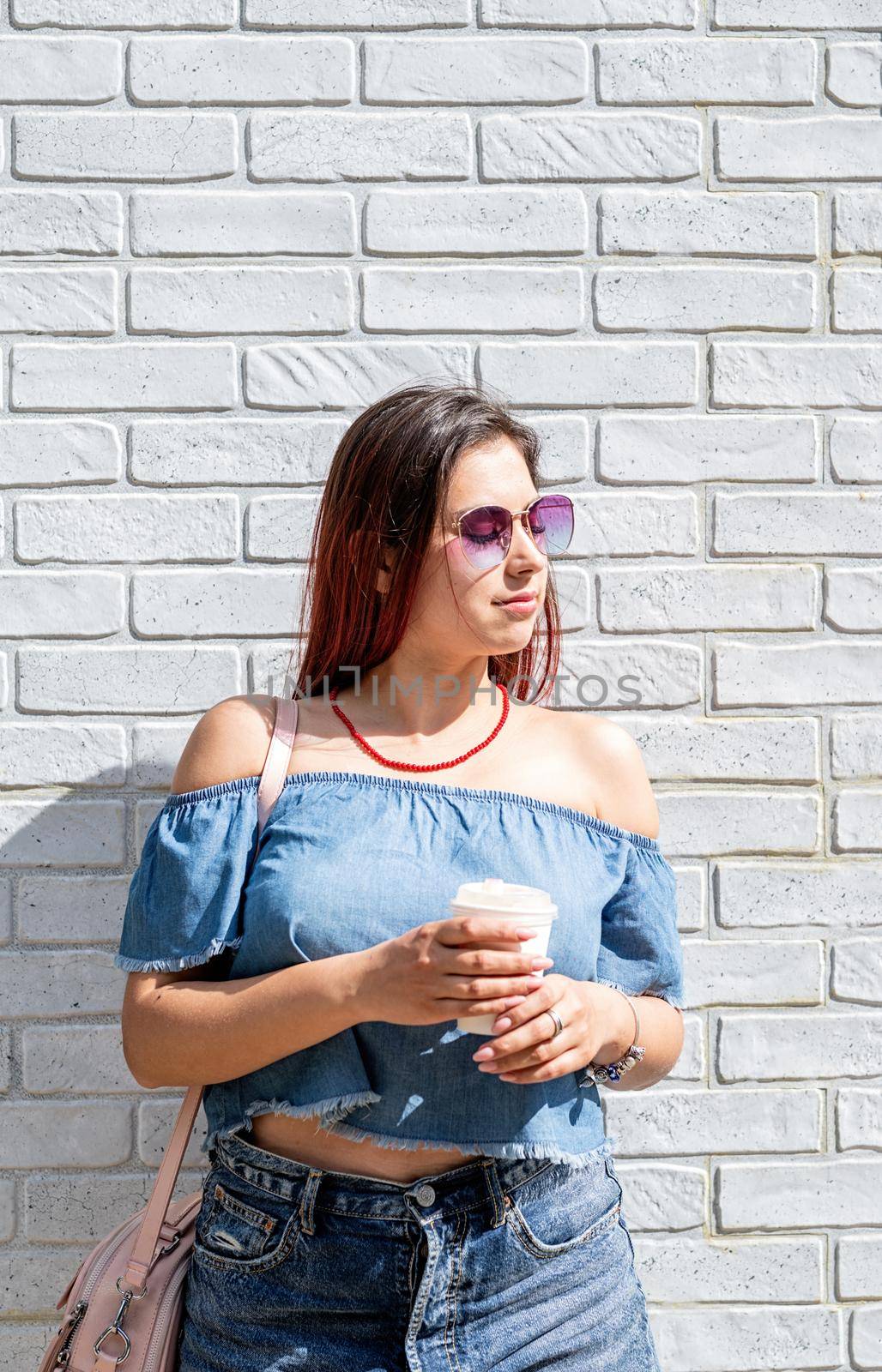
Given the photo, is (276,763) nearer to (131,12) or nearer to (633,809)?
(633,809)

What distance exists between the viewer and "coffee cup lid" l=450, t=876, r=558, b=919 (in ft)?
3.83

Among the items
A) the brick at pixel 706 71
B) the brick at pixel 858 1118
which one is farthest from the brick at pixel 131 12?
the brick at pixel 858 1118

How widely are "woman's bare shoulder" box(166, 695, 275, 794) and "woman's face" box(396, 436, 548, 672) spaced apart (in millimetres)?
282

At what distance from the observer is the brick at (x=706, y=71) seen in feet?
6.47

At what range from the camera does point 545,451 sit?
1.96 metres

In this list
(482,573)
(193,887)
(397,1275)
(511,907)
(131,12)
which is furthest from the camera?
(131,12)

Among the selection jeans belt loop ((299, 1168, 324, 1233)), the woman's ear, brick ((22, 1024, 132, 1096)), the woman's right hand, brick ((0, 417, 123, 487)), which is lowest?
brick ((22, 1024, 132, 1096))

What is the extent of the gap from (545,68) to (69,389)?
966 millimetres

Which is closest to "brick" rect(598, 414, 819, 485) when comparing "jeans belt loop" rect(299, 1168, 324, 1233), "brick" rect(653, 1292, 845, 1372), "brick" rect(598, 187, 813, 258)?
"brick" rect(598, 187, 813, 258)

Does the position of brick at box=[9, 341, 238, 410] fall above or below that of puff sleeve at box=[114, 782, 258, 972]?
above

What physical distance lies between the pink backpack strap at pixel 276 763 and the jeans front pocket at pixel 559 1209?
54 cm

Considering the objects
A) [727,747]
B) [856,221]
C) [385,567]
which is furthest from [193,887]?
[856,221]

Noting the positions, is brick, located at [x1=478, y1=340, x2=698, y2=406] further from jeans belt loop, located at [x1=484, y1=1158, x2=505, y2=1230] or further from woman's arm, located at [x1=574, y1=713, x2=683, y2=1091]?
jeans belt loop, located at [x1=484, y1=1158, x2=505, y2=1230]

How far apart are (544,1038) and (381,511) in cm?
72
